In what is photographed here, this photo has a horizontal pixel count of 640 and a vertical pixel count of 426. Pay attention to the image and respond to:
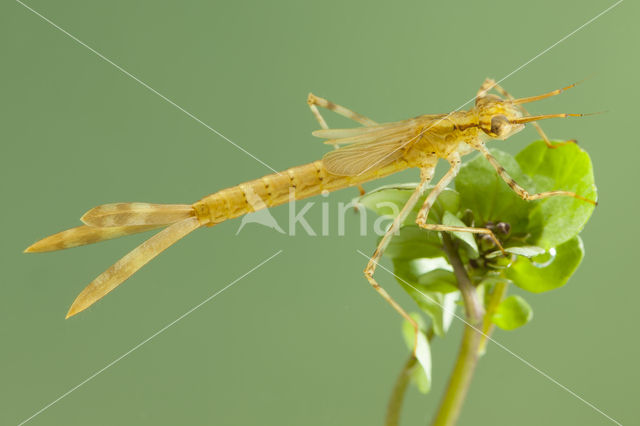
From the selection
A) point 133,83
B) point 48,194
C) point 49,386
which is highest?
point 133,83

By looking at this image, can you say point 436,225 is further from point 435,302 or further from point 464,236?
point 435,302

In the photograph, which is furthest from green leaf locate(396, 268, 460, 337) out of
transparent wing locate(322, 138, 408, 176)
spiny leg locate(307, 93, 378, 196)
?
spiny leg locate(307, 93, 378, 196)

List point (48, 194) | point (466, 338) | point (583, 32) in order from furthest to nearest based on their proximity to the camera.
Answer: point (583, 32) → point (48, 194) → point (466, 338)

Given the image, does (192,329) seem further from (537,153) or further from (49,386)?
(537,153)

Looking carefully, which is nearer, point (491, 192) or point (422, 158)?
point (491, 192)

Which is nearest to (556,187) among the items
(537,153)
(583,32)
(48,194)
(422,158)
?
(537,153)
